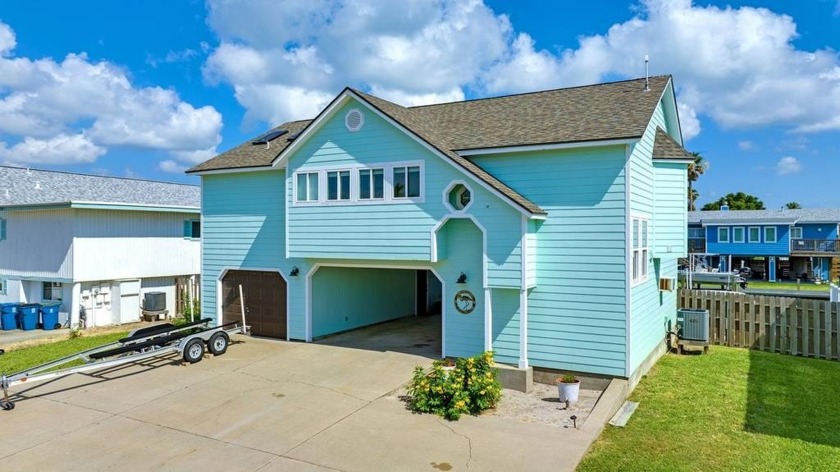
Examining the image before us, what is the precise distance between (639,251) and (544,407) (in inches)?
179

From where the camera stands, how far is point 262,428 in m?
8.75

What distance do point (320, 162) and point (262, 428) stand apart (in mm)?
7153

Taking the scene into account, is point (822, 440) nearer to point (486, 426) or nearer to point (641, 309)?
point (641, 309)

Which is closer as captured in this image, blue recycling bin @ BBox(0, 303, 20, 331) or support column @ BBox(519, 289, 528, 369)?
support column @ BBox(519, 289, 528, 369)

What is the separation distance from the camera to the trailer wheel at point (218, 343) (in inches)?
527

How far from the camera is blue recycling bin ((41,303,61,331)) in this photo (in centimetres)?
1817

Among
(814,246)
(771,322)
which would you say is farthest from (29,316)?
(814,246)

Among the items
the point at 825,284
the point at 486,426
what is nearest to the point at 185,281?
the point at 486,426

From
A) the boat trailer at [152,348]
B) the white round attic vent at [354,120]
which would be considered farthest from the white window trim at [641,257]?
the boat trailer at [152,348]

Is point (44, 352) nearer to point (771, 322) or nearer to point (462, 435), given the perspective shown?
point (462, 435)

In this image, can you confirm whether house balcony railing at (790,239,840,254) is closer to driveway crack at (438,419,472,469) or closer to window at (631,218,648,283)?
window at (631,218,648,283)

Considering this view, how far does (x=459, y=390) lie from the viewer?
9.52 metres

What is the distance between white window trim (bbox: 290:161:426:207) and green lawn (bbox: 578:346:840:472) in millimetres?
6680

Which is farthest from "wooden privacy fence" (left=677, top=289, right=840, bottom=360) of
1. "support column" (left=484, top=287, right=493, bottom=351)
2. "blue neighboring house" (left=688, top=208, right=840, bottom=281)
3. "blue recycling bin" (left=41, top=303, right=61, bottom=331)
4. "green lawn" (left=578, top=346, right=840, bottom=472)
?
"blue neighboring house" (left=688, top=208, right=840, bottom=281)
